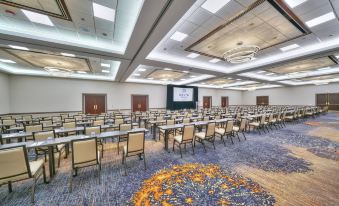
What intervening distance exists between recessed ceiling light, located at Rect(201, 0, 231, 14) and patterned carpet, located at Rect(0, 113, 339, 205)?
4190 mm

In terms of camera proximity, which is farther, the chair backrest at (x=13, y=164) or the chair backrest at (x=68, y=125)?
the chair backrest at (x=68, y=125)

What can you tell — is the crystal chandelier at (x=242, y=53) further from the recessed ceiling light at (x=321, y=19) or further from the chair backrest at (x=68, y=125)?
the chair backrest at (x=68, y=125)

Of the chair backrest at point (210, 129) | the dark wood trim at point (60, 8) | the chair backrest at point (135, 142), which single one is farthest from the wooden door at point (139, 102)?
the chair backrest at point (135, 142)

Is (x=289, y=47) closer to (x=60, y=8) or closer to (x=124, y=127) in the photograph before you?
(x=124, y=127)

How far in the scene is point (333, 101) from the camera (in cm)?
1731

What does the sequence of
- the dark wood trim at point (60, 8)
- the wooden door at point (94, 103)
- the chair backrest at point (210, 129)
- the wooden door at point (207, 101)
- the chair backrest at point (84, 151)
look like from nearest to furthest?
1. the chair backrest at point (84, 151)
2. the dark wood trim at point (60, 8)
3. the chair backrest at point (210, 129)
4. the wooden door at point (94, 103)
5. the wooden door at point (207, 101)

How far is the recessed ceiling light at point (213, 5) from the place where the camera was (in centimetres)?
345

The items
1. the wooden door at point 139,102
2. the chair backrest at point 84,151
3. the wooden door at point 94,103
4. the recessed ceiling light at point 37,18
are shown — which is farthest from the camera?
the wooden door at point 139,102

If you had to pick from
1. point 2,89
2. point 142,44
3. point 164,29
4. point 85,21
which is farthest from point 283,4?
point 2,89

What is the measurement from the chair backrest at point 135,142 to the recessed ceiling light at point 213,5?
3656 mm

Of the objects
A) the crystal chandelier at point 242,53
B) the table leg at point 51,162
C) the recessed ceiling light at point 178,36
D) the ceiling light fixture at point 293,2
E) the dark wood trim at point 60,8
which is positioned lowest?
the table leg at point 51,162

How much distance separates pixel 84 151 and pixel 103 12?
3.62 metres

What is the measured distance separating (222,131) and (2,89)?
46.1ft

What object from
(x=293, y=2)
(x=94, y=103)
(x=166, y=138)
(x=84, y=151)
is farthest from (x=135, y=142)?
(x=94, y=103)
